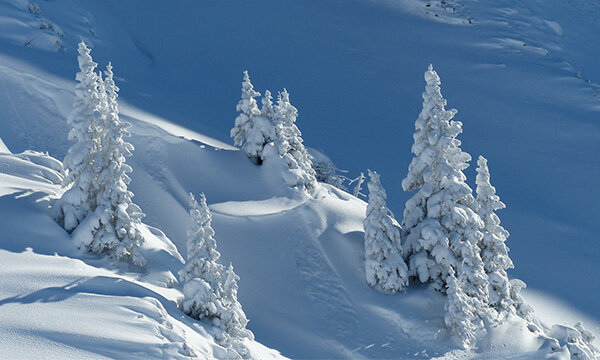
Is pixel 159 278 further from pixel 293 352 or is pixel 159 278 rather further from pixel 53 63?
pixel 53 63

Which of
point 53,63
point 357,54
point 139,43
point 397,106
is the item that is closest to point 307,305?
point 53,63

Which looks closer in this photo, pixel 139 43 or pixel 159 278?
pixel 159 278

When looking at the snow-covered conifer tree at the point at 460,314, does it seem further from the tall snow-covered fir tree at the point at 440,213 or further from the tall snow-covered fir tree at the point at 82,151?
the tall snow-covered fir tree at the point at 82,151

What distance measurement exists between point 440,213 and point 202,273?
963cm

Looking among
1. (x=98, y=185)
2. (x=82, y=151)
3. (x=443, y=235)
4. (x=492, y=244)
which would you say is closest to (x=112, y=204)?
(x=98, y=185)

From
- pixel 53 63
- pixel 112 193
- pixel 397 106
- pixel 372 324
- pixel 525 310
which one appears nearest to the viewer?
pixel 112 193

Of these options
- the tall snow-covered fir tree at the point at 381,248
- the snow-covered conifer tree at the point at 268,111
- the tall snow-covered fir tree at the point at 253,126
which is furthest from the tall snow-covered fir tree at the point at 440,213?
the tall snow-covered fir tree at the point at 253,126

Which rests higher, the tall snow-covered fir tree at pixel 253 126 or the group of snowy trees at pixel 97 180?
the tall snow-covered fir tree at pixel 253 126

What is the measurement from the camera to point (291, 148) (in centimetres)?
2791

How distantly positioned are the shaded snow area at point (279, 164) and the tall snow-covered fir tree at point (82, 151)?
0.63 m

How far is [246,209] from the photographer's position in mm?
26344

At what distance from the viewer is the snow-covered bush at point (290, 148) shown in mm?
27167

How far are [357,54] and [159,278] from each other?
3623 centimetres

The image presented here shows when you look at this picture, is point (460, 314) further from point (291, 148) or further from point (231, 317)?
point (291, 148)
